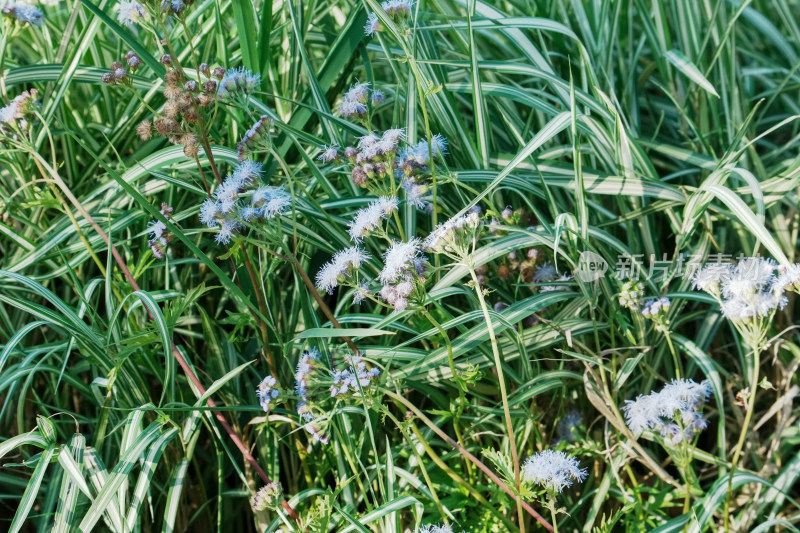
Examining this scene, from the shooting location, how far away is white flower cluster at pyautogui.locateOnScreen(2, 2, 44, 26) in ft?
4.31

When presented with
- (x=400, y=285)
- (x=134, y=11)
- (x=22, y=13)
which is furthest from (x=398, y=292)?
(x=22, y=13)

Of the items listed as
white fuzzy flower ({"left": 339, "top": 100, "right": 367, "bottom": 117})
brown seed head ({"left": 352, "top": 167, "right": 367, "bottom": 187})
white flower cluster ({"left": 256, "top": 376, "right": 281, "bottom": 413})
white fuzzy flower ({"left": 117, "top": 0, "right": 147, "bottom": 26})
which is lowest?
white flower cluster ({"left": 256, "top": 376, "right": 281, "bottom": 413})

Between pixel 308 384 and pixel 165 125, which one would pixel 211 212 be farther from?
pixel 308 384

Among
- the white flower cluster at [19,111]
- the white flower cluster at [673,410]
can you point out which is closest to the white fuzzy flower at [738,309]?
the white flower cluster at [673,410]

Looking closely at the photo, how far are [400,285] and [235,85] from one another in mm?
421

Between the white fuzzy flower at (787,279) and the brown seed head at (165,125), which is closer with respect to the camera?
the white fuzzy flower at (787,279)

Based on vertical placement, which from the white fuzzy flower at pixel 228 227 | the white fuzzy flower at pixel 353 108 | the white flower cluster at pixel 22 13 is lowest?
the white fuzzy flower at pixel 228 227

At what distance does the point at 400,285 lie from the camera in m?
0.96

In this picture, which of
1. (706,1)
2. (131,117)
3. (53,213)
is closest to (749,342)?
(706,1)

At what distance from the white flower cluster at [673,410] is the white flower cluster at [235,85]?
2.43 ft

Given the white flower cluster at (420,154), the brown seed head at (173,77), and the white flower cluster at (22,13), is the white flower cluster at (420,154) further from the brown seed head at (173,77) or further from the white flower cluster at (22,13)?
the white flower cluster at (22,13)

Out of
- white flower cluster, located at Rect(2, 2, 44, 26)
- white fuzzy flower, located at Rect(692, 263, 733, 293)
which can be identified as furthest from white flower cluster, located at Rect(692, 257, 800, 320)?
white flower cluster, located at Rect(2, 2, 44, 26)

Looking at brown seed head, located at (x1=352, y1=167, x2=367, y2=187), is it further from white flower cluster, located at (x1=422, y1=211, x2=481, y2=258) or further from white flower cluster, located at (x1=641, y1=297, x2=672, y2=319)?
white flower cluster, located at (x1=641, y1=297, x2=672, y2=319)

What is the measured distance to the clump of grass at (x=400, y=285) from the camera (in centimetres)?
105
